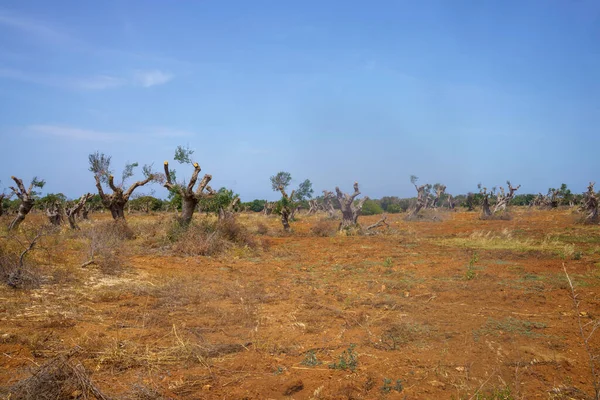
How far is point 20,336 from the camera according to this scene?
497cm

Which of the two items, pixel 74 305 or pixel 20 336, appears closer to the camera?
pixel 20 336

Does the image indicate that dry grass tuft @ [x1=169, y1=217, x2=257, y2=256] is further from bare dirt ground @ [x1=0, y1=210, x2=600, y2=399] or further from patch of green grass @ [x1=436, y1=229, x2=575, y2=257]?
patch of green grass @ [x1=436, y1=229, x2=575, y2=257]

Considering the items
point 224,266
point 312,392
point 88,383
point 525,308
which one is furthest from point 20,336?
point 525,308

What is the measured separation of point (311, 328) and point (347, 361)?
128 cm

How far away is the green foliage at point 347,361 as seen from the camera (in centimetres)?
452

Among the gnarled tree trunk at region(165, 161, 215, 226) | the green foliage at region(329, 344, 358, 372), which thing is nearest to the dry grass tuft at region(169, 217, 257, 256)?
the gnarled tree trunk at region(165, 161, 215, 226)

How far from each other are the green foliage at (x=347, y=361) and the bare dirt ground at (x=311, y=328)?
2 centimetres

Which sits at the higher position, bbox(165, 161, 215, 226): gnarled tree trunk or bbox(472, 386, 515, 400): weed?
bbox(165, 161, 215, 226): gnarled tree trunk

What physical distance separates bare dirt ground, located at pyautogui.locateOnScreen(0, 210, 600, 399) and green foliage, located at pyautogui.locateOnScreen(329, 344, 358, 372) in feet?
0.05

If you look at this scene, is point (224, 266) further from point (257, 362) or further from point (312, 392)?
point (312, 392)

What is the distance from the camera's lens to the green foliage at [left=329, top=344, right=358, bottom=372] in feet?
14.8

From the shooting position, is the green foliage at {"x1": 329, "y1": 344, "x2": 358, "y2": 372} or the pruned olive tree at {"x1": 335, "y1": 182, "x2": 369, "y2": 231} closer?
the green foliage at {"x1": 329, "y1": 344, "x2": 358, "y2": 372}

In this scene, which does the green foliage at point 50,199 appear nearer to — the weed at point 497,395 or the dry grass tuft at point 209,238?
the dry grass tuft at point 209,238

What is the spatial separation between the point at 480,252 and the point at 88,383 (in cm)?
1210
